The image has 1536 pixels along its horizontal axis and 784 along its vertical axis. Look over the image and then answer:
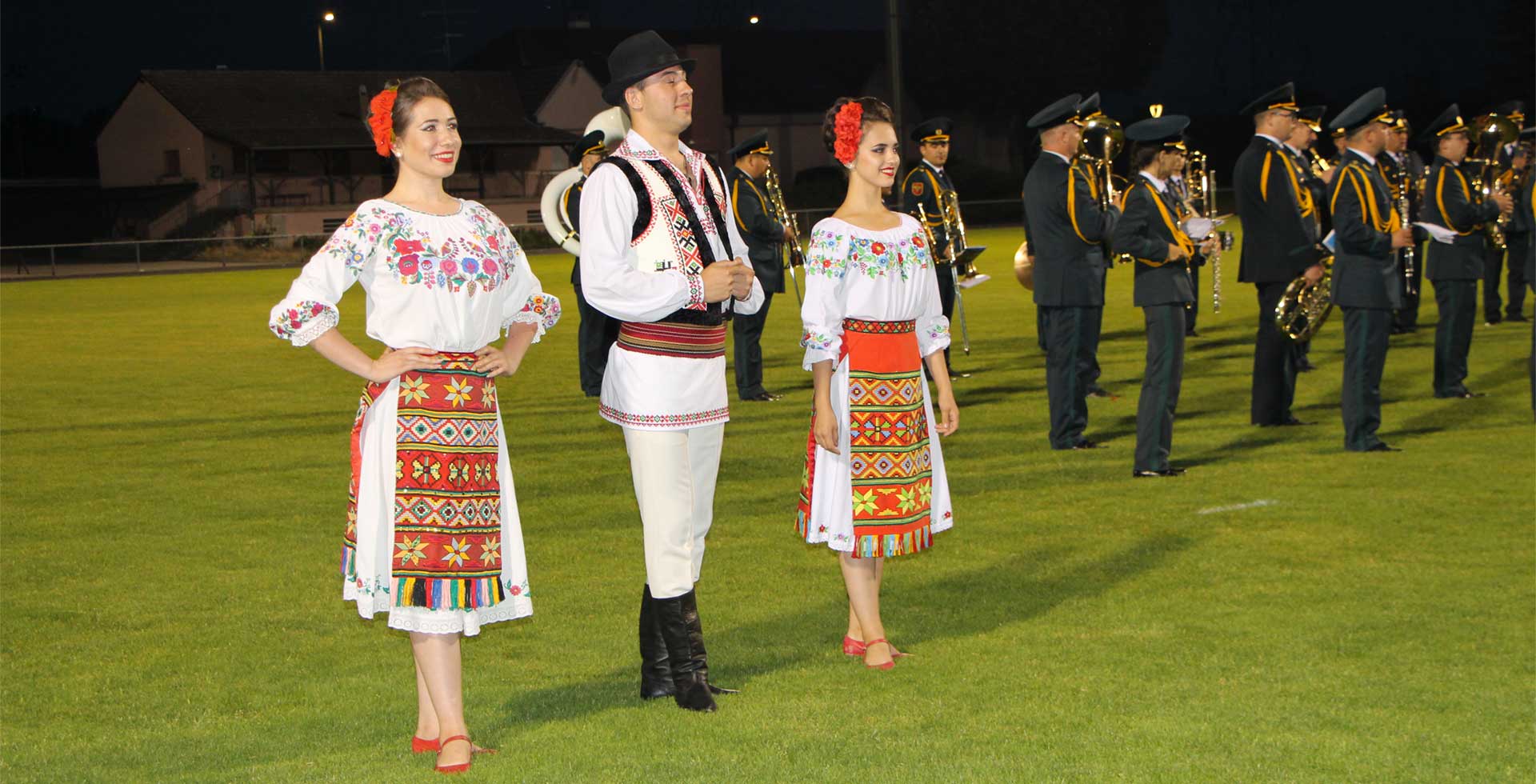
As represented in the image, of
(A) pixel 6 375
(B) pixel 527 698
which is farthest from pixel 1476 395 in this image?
(A) pixel 6 375

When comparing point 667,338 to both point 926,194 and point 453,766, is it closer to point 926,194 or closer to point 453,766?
point 453,766

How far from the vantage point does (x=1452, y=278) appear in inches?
495

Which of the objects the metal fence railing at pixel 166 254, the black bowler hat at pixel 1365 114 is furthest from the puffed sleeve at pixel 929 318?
the metal fence railing at pixel 166 254

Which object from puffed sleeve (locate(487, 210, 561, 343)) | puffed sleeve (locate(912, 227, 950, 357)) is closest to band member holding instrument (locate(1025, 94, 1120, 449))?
puffed sleeve (locate(912, 227, 950, 357))

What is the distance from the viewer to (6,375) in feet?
55.4

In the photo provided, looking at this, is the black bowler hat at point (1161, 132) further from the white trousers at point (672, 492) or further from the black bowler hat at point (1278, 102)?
the white trousers at point (672, 492)

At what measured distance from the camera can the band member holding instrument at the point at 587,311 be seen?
496 inches

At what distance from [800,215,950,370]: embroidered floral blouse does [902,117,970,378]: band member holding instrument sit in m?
7.84

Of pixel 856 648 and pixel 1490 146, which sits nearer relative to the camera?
pixel 856 648

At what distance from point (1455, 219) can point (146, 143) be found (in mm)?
58876

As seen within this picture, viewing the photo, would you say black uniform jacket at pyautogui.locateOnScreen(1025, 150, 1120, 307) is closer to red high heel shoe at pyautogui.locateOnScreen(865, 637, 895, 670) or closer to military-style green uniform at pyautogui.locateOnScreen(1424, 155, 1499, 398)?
military-style green uniform at pyautogui.locateOnScreen(1424, 155, 1499, 398)

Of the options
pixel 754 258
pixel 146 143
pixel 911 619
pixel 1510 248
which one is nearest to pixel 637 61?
pixel 911 619

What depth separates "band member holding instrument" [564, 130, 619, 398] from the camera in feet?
41.3

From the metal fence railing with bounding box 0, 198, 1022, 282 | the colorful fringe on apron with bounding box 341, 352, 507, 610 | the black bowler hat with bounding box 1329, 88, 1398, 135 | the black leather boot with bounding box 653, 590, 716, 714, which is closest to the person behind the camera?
the colorful fringe on apron with bounding box 341, 352, 507, 610
